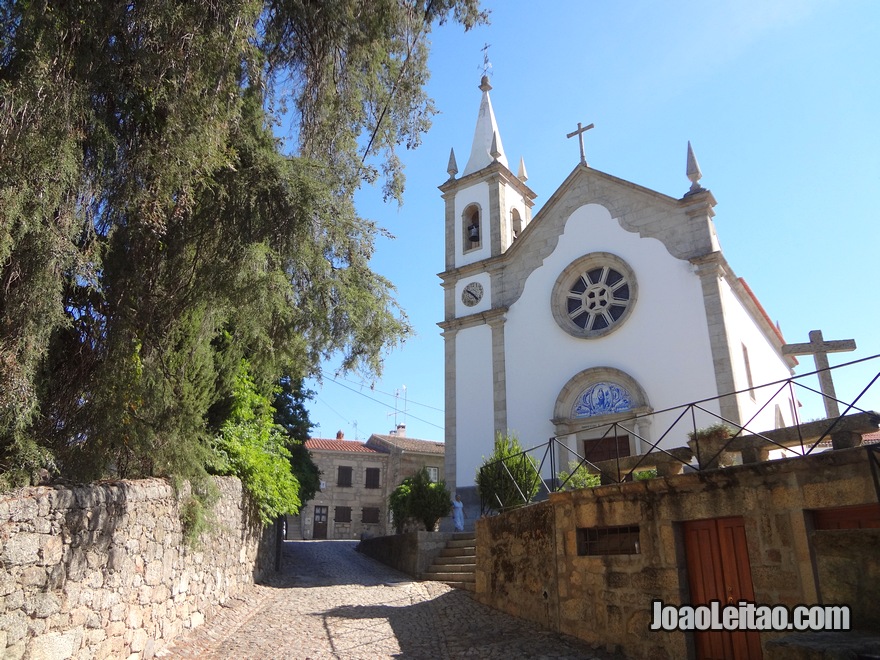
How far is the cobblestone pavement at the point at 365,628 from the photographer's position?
6414mm

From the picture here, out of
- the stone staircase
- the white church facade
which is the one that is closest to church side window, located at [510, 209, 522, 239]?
the white church facade

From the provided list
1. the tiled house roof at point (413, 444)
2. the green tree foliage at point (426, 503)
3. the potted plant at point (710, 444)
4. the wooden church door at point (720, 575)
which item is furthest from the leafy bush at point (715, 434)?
the tiled house roof at point (413, 444)

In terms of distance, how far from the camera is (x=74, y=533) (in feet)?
15.3

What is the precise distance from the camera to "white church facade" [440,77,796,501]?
13195 mm

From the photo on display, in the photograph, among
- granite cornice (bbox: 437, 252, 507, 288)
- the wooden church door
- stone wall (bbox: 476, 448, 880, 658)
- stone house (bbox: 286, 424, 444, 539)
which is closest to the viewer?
stone wall (bbox: 476, 448, 880, 658)

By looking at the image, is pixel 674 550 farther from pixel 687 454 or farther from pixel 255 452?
pixel 255 452

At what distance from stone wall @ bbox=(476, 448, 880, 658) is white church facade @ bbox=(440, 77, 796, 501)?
4.92 metres

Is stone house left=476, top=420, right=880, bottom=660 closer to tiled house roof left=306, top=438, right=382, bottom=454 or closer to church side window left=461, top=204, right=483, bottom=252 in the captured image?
church side window left=461, top=204, right=483, bottom=252

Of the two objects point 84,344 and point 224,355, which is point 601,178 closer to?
point 224,355

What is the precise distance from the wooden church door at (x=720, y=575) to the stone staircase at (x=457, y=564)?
17.4ft

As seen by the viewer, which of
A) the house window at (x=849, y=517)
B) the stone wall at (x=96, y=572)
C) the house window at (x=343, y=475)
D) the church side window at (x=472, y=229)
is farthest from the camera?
the house window at (x=343, y=475)

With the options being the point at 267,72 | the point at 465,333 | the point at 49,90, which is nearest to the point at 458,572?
the point at 465,333

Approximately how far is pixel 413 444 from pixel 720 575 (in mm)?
28067

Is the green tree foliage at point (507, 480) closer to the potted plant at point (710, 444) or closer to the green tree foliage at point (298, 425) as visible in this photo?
the potted plant at point (710, 444)
